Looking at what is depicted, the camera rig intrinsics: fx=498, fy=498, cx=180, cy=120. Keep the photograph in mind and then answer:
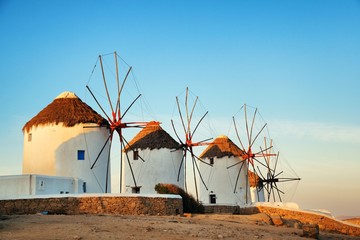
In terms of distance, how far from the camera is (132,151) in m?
35.1

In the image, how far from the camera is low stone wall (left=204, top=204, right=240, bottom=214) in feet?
100

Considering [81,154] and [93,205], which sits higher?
[81,154]

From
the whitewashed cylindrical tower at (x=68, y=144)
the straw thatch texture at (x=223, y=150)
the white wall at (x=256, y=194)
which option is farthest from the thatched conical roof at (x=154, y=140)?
the white wall at (x=256, y=194)

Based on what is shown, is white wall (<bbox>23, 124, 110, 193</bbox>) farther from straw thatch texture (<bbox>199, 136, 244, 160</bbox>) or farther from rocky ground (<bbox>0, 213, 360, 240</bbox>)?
straw thatch texture (<bbox>199, 136, 244, 160</bbox>)

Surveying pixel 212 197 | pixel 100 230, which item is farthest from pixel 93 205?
pixel 212 197

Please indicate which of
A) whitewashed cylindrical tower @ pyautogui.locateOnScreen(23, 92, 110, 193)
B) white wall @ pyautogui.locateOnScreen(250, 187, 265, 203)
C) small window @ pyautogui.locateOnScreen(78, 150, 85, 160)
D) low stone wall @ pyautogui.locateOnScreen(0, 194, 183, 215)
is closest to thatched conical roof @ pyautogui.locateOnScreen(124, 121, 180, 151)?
whitewashed cylindrical tower @ pyautogui.locateOnScreen(23, 92, 110, 193)

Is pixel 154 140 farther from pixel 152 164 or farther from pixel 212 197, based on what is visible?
pixel 212 197

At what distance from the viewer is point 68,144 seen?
27.3 m

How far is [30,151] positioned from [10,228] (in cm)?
1490

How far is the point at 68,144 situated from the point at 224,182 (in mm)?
17226

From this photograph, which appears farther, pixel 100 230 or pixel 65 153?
pixel 65 153

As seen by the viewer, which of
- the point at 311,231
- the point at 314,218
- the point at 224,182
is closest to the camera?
the point at 311,231

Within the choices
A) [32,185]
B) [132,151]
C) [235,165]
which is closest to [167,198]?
[32,185]

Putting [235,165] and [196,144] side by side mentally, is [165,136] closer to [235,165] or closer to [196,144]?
[196,144]
